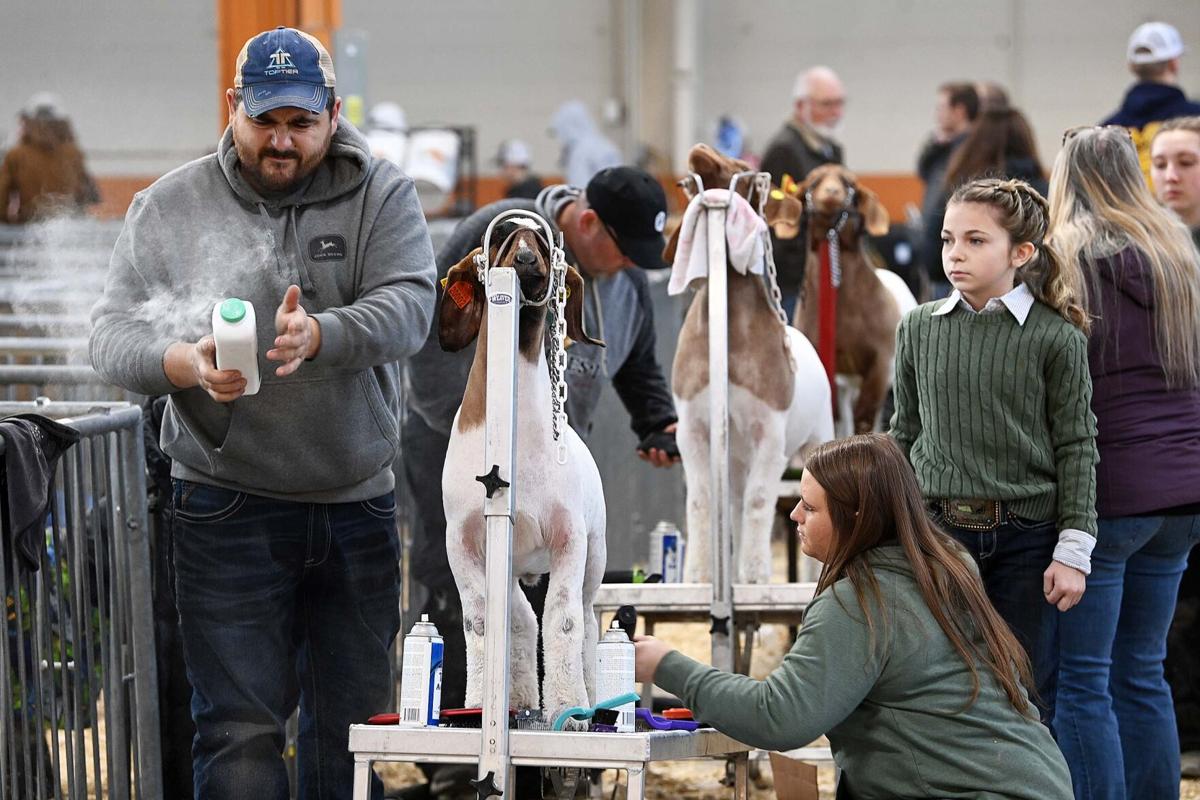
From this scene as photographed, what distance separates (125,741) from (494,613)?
4.61 ft

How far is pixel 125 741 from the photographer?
3.78m

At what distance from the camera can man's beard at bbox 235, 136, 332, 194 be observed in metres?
3.09

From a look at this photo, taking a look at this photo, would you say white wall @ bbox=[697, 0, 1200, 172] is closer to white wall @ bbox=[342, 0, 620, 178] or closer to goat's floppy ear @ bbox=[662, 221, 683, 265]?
white wall @ bbox=[342, 0, 620, 178]

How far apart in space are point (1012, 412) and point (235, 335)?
1640 mm

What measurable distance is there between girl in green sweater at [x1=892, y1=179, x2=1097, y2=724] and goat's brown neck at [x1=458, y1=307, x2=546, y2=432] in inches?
36.7

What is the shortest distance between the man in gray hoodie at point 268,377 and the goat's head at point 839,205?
2.08 meters

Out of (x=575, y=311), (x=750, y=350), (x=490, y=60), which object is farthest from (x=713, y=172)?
(x=490, y=60)

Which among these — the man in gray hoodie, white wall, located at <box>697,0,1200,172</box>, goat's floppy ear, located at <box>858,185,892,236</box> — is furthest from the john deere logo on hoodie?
white wall, located at <box>697,0,1200,172</box>

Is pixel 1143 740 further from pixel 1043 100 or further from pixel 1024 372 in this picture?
pixel 1043 100

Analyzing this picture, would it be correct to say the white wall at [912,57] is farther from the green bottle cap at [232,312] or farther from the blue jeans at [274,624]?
the green bottle cap at [232,312]

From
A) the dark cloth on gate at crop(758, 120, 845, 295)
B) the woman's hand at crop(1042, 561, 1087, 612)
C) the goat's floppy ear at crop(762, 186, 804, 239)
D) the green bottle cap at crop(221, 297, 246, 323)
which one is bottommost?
the woman's hand at crop(1042, 561, 1087, 612)

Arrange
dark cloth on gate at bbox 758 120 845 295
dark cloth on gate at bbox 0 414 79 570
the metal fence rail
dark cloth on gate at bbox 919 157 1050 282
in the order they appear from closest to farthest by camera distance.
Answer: dark cloth on gate at bbox 0 414 79 570 < the metal fence rail < dark cloth on gate at bbox 919 157 1050 282 < dark cloth on gate at bbox 758 120 845 295

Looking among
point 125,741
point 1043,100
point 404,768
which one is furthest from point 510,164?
point 125,741

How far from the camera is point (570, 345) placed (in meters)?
3.96
